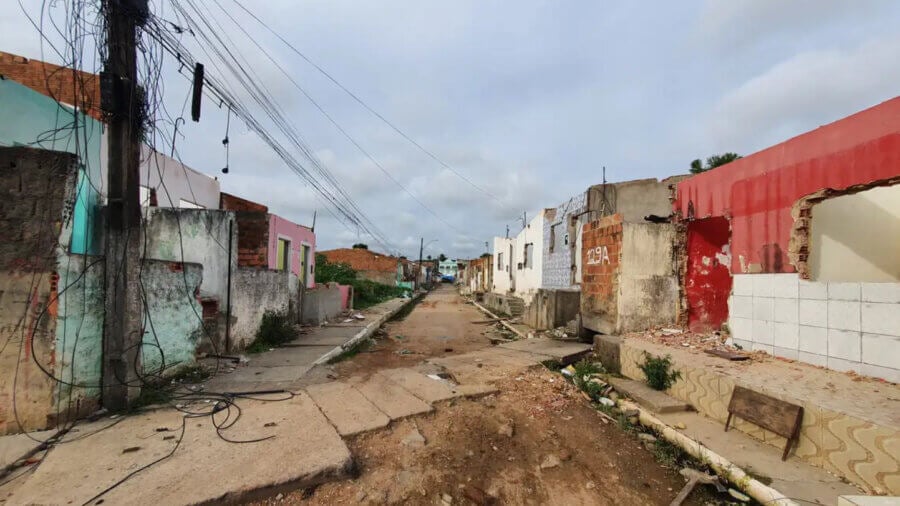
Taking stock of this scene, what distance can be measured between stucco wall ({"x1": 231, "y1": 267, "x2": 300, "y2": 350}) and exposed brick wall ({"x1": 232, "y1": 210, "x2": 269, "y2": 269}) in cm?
62

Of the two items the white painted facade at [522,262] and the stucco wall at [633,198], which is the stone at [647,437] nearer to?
the stucco wall at [633,198]

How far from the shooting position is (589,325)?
8.10 meters

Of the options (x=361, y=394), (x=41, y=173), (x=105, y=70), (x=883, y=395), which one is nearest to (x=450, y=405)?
(x=361, y=394)

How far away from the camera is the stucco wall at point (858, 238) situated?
468cm

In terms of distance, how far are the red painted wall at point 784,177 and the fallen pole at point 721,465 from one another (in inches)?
109

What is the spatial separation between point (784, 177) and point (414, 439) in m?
5.77

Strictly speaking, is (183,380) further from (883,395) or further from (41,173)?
(883,395)

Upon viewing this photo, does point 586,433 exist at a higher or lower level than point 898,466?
lower

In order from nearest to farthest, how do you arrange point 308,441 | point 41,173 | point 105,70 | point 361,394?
point 308,441 → point 41,173 → point 105,70 → point 361,394

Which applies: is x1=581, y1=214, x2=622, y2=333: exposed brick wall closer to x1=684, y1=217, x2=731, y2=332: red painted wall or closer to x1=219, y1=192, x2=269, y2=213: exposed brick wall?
x1=684, y1=217, x2=731, y2=332: red painted wall

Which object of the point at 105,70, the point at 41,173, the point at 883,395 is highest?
the point at 105,70

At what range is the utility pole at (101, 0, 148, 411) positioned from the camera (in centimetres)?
402

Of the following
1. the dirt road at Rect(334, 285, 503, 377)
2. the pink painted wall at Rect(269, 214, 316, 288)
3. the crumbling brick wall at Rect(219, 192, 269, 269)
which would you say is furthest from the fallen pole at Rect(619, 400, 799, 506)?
the pink painted wall at Rect(269, 214, 316, 288)

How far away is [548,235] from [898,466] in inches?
507
